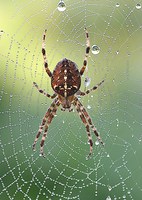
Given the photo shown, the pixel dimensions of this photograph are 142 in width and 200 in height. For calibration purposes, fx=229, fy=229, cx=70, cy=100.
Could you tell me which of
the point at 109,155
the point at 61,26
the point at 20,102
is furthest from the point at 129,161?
the point at 61,26

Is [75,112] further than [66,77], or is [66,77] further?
[75,112]

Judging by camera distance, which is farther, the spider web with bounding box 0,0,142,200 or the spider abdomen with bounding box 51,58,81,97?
the spider web with bounding box 0,0,142,200

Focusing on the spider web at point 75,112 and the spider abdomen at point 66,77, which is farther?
the spider web at point 75,112

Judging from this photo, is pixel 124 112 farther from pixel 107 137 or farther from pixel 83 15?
pixel 83 15

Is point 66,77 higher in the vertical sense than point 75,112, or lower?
lower
